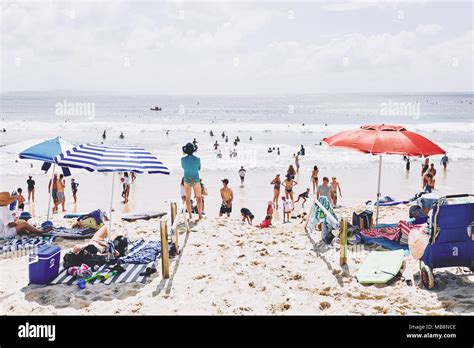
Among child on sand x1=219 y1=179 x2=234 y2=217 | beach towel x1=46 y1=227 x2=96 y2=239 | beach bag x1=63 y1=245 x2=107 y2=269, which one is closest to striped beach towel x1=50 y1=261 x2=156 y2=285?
beach bag x1=63 y1=245 x2=107 y2=269

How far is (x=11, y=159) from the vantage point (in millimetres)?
27156

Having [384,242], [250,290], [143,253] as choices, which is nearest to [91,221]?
[143,253]

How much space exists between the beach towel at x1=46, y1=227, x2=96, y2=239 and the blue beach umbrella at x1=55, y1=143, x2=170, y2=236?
1.81m

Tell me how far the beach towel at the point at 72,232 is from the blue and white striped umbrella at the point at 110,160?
197 centimetres

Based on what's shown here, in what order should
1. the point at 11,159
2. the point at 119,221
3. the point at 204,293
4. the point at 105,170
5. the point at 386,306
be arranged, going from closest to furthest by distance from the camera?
1. the point at 386,306
2. the point at 204,293
3. the point at 105,170
4. the point at 119,221
5. the point at 11,159

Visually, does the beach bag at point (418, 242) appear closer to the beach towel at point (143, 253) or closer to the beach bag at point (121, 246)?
the beach towel at point (143, 253)

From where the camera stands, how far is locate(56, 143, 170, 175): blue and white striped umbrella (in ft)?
23.7

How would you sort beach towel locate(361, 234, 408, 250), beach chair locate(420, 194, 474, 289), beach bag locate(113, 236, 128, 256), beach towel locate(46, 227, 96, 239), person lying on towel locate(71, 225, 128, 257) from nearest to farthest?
beach chair locate(420, 194, 474, 289), person lying on towel locate(71, 225, 128, 257), beach bag locate(113, 236, 128, 256), beach towel locate(361, 234, 408, 250), beach towel locate(46, 227, 96, 239)

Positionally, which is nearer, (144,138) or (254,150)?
(254,150)

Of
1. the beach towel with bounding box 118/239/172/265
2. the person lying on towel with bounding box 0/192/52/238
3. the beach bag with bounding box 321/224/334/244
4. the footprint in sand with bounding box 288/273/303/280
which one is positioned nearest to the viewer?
the footprint in sand with bounding box 288/273/303/280

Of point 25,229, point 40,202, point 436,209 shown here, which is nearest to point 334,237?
point 436,209

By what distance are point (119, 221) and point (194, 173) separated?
238cm

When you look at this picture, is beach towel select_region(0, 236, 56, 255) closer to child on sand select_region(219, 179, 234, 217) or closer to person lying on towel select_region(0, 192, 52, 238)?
person lying on towel select_region(0, 192, 52, 238)
